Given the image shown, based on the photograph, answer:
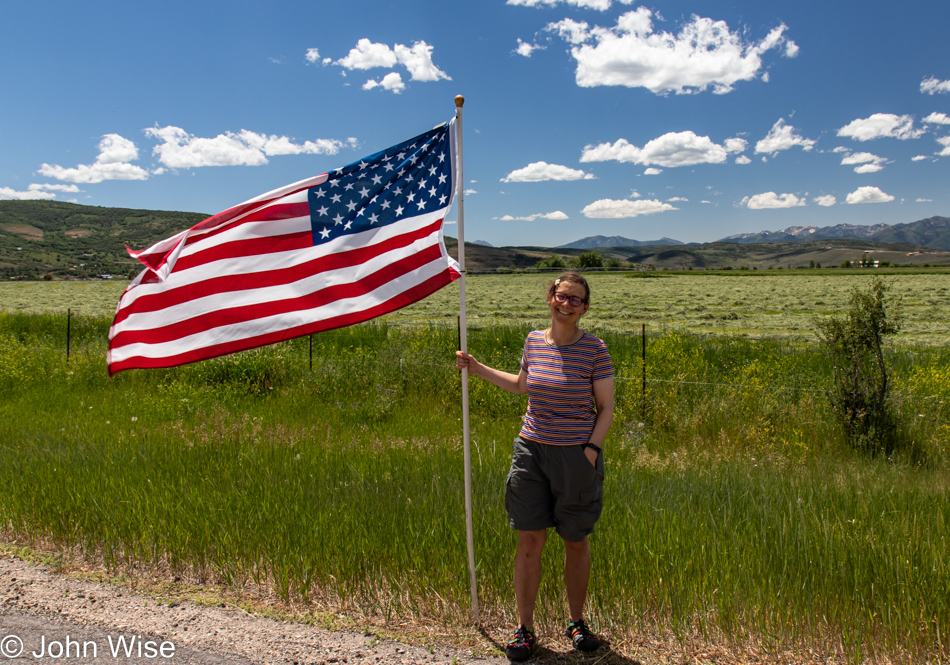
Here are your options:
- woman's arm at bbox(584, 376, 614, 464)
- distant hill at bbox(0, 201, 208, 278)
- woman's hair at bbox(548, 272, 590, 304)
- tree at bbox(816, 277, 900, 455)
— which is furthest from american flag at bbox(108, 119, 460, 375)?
distant hill at bbox(0, 201, 208, 278)

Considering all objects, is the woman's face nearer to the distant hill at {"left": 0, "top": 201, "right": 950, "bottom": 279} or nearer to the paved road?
the paved road

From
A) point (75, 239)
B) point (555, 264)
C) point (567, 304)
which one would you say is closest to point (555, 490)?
point (567, 304)

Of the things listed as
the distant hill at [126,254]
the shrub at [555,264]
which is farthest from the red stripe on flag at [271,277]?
the distant hill at [126,254]

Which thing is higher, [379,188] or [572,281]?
[379,188]

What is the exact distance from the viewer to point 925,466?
7.14 meters

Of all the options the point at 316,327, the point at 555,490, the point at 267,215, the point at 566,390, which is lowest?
the point at 555,490

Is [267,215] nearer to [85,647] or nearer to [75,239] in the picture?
[85,647]

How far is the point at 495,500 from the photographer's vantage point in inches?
199

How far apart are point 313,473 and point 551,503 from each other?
3115 mm

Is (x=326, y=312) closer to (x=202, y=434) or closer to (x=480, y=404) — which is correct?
(x=202, y=434)

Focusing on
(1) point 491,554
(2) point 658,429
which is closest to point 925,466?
(2) point 658,429

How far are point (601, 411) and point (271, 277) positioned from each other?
2.27m

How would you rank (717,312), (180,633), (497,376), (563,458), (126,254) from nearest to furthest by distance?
(563,458) → (180,633) → (497,376) → (717,312) → (126,254)

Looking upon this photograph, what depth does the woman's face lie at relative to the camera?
11.1 feet
